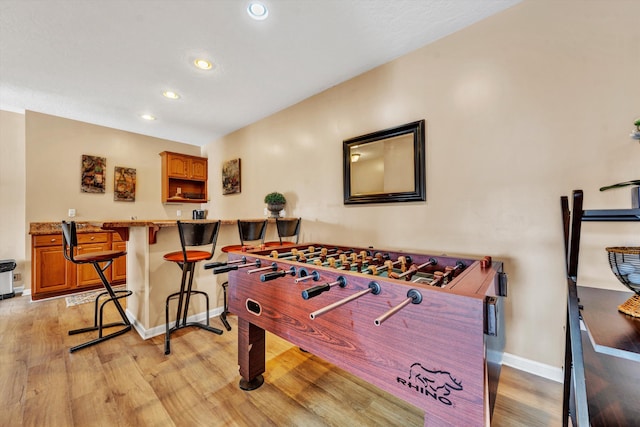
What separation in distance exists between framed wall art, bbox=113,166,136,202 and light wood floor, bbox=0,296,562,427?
8.68 ft

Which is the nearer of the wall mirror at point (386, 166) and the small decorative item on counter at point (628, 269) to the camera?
the small decorative item on counter at point (628, 269)

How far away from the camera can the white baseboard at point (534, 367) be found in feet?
5.57

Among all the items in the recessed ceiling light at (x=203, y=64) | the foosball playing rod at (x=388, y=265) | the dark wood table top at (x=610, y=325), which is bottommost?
the dark wood table top at (x=610, y=325)

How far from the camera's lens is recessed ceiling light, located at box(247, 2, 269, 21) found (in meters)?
1.81

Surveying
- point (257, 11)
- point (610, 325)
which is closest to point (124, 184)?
point (257, 11)

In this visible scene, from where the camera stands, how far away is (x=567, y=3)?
1.65m

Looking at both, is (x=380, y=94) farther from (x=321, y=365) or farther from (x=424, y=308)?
(x=321, y=365)

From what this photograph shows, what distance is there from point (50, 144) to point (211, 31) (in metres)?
3.60

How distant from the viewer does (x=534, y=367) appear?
1.77 m

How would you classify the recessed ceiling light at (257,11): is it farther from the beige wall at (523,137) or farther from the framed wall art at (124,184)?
the framed wall art at (124,184)

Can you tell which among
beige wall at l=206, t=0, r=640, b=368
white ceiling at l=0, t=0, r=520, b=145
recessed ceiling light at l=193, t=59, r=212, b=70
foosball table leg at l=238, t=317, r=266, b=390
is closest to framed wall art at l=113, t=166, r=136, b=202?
white ceiling at l=0, t=0, r=520, b=145

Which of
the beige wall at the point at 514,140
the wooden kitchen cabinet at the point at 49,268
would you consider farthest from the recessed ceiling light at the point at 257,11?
the wooden kitchen cabinet at the point at 49,268

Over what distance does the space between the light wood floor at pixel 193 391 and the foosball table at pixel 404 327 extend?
563mm

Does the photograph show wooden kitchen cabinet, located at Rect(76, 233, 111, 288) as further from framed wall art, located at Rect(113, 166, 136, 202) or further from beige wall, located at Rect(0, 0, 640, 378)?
beige wall, located at Rect(0, 0, 640, 378)
